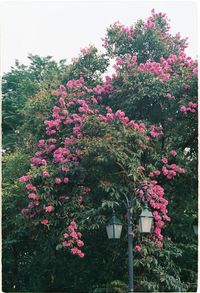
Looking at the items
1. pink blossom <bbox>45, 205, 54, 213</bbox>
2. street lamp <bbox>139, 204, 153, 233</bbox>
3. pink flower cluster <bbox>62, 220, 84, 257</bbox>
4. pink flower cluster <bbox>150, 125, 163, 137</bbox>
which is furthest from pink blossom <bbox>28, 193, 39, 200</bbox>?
street lamp <bbox>139, 204, 153, 233</bbox>

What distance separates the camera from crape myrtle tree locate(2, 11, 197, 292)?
11781 mm

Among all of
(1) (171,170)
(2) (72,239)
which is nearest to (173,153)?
(1) (171,170)

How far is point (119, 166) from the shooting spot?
11875 mm

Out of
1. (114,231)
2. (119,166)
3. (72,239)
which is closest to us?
(114,231)

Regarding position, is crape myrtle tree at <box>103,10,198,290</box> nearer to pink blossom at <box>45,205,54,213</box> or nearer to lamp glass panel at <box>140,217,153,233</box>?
pink blossom at <box>45,205,54,213</box>

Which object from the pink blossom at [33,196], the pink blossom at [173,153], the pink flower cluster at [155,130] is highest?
the pink flower cluster at [155,130]

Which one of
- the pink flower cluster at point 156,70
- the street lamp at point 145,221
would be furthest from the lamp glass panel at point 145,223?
the pink flower cluster at point 156,70

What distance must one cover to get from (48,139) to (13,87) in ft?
32.2

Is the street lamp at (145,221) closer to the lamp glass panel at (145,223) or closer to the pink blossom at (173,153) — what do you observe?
the lamp glass panel at (145,223)

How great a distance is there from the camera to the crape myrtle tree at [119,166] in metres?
11.8

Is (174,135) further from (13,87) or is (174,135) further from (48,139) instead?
(13,87)

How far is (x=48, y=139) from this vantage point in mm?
13773

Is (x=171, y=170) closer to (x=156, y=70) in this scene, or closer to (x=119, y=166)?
(x=119, y=166)

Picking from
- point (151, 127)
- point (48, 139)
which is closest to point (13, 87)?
point (48, 139)
